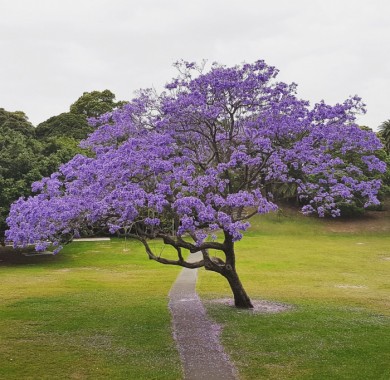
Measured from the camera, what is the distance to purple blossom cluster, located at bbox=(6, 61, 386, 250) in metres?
18.0

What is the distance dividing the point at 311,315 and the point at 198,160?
8.40 metres

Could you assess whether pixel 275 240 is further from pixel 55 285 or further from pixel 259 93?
pixel 259 93

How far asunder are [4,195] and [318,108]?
28689 mm

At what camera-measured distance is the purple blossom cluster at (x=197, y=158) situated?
18047 millimetres

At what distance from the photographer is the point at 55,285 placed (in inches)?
1244

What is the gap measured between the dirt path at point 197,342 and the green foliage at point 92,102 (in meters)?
59.4

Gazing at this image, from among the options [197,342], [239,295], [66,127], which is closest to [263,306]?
[239,295]

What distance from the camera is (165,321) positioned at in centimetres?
2083

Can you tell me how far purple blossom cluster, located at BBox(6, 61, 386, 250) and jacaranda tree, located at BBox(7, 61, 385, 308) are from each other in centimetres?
4

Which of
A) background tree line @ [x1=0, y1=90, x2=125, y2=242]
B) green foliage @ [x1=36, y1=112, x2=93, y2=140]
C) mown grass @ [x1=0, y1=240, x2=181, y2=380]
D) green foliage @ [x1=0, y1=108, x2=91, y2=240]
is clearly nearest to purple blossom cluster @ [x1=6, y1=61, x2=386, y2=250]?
mown grass @ [x1=0, y1=240, x2=181, y2=380]

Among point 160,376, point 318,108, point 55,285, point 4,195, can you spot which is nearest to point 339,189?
point 318,108

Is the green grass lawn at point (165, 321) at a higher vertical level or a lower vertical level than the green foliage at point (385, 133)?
lower

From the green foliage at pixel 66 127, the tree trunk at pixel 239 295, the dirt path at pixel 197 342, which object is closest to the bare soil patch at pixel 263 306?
the tree trunk at pixel 239 295

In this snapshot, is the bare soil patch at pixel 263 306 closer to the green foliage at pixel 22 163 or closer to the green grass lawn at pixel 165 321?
the green grass lawn at pixel 165 321
